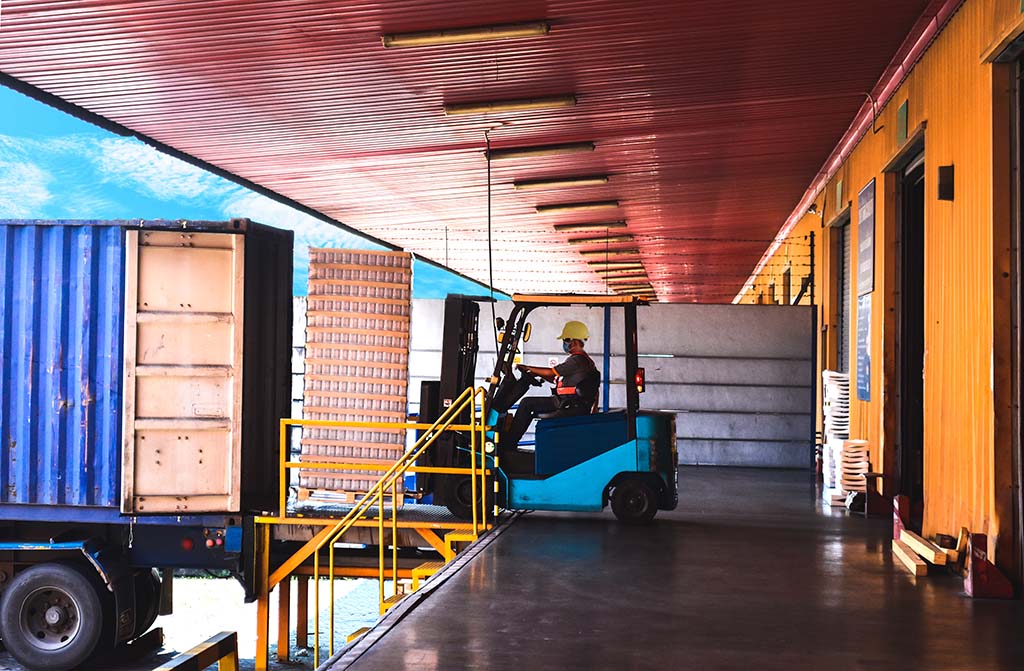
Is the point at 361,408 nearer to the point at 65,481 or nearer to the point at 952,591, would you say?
the point at 65,481

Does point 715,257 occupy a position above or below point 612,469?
above

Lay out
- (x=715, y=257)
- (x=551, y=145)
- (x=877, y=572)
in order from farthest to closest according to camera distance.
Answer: (x=715, y=257)
(x=551, y=145)
(x=877, y=572)

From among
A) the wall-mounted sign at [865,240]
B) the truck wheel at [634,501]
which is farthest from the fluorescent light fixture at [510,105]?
the truck wheel at [634,501]

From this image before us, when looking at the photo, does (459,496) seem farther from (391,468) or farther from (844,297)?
(844,297)

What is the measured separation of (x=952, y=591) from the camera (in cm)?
812

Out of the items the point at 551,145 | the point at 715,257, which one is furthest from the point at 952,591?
the point at 715,257

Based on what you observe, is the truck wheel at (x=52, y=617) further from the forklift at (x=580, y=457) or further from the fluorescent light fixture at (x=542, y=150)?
the fluorescent light fixture at (x=542, y=150)

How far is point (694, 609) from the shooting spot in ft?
23.8

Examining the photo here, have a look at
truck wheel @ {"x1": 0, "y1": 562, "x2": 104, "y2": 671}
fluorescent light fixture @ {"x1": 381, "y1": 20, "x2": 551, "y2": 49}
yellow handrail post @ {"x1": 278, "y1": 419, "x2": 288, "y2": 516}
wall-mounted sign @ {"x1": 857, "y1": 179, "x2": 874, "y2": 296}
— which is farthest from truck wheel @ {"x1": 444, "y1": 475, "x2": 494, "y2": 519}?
wall-mounted sign @ {"x1": 857, "y1": 179, "x2": 874, "y2": 296}

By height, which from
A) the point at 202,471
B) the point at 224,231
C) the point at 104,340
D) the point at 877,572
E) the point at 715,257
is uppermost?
the point at 715,257

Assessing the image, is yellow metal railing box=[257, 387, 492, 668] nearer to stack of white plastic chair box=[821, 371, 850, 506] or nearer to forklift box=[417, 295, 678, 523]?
forklift box=[417, 295, 678, 523]

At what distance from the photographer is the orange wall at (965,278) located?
8125mm

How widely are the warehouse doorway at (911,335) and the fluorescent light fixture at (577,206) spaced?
29.5 feet

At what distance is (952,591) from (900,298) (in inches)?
199
